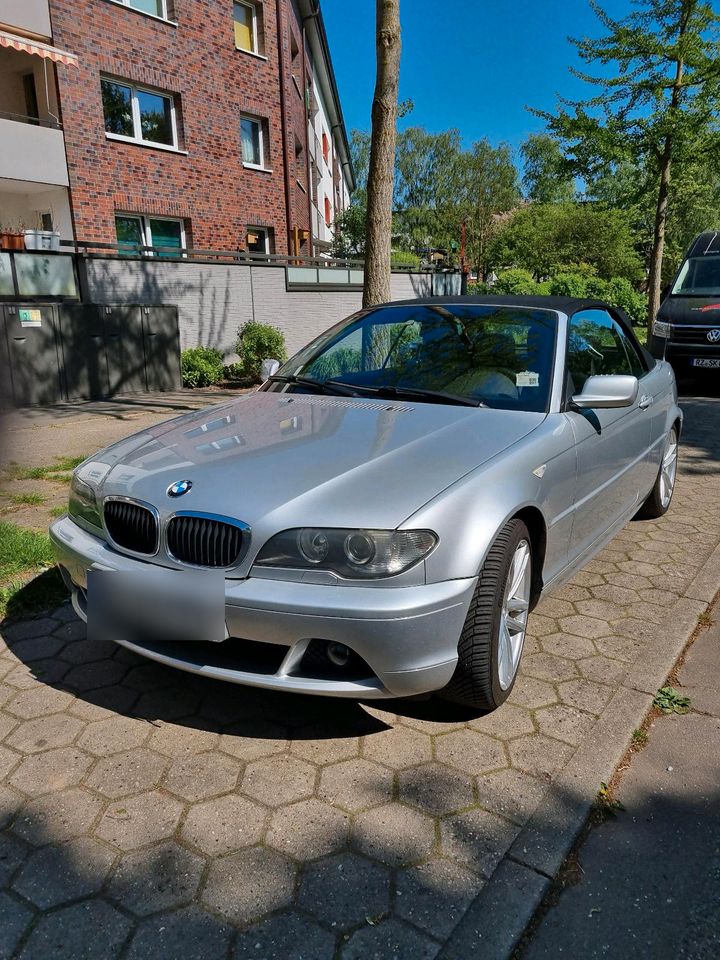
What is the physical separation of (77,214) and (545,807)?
15.9 meters

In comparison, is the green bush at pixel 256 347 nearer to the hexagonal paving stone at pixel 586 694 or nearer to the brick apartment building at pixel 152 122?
the brick apartment building at pixel 152 122

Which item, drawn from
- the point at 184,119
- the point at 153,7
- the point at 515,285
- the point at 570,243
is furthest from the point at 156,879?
the point at 570,243

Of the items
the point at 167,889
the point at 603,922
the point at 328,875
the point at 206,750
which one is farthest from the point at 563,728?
the point at 167,889

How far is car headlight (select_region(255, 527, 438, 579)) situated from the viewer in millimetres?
2287

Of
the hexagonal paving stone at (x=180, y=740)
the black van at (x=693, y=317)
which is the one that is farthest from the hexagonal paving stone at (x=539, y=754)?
the black van at (x=693, y=317)

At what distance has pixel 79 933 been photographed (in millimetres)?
1857

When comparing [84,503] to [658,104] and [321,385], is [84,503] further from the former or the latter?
[658,104]

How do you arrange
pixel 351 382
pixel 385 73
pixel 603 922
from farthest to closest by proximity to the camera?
pixel 385 73, pixel 351 382, pixel 603 922

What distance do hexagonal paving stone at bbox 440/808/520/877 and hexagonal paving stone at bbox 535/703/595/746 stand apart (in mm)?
530

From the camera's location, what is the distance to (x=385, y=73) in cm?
777

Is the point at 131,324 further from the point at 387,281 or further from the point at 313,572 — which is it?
the point at 313,572

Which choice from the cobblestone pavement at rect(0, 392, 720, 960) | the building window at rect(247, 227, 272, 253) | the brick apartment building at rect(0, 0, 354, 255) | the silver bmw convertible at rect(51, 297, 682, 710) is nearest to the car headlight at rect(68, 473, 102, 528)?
the silver bmw convertible at rect(51, 297, 682, 710)

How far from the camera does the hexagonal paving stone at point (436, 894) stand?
190 centimetres

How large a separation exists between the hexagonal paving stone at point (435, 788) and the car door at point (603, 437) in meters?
1.29
